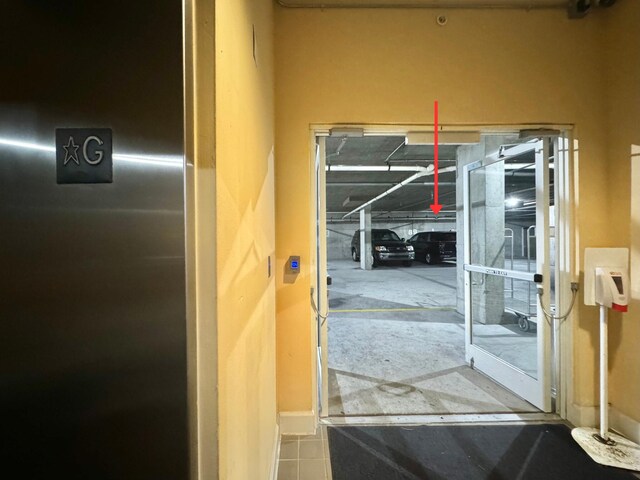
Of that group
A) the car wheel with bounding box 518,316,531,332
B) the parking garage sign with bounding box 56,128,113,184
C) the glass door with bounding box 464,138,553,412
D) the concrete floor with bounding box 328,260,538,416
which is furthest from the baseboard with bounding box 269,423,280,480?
the car wheel with bounding box 518,316,531,332

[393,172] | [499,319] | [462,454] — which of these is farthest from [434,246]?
[462,454]

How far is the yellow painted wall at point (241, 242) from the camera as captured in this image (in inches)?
29.2

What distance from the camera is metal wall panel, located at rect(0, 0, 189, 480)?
2.02ft

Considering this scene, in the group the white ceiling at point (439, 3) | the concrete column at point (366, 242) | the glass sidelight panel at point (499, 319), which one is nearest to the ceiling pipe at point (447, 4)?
the white ceiling at point (439, 3)

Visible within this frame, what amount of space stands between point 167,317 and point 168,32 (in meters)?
0.65

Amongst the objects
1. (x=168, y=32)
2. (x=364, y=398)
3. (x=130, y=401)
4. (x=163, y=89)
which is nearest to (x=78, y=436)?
(x=130, y=401)

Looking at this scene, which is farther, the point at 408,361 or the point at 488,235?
the point at 408,361

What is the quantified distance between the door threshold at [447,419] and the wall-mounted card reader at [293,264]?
1185 mm

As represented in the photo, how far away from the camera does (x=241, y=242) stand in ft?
3.15

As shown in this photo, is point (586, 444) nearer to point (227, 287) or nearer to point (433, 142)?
point (433, 142)

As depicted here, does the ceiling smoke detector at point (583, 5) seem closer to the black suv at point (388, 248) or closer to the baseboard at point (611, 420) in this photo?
the baseboard at point (611, 420)

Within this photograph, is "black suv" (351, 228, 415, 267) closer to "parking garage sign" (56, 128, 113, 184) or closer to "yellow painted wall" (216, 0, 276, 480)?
"yellow painted wall" (216, 0, 276, 480)

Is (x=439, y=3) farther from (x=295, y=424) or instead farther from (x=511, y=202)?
(x=295, y=424)

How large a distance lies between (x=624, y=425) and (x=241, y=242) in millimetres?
2858
